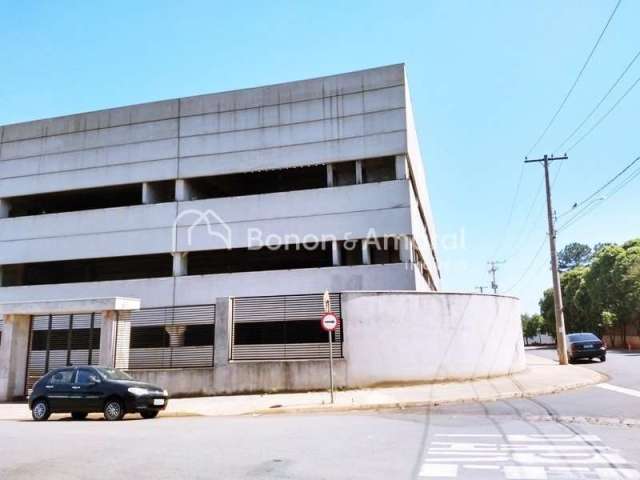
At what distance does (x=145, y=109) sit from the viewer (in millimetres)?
29875

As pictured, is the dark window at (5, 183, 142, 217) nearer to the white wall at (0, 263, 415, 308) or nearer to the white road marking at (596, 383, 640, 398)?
the white wall at (0, 263, 415, 308)

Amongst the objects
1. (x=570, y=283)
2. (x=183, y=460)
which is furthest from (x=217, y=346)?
(x=570, y=283)

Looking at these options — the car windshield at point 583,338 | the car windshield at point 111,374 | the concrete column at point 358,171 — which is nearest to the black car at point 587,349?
the car windshield at point 583,338

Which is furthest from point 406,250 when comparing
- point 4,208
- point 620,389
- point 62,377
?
point 4,208

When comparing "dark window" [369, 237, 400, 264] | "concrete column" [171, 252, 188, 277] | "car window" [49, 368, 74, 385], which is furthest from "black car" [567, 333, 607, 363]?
"car window" [49, 368, 74, 385]

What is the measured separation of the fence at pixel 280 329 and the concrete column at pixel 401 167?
33.7ft

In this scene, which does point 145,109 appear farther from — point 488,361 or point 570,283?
point 570,283

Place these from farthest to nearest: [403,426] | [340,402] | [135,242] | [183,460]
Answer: [135,242], [340,402], [403,426], [183,460]

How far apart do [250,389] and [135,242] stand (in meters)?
15.1

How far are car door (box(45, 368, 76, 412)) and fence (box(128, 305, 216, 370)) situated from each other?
3.81m

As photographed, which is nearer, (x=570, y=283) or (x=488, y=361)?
(x=488, y=361)

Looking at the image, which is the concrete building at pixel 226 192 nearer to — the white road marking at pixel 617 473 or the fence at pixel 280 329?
the fence at pixel 280 329

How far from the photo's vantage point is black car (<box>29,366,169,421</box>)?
43.3ft

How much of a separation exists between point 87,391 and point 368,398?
7259 mm
